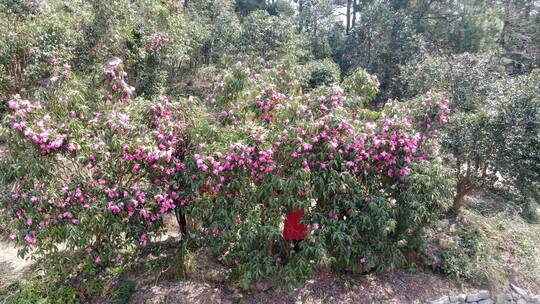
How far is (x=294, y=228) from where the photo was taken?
15.1ft

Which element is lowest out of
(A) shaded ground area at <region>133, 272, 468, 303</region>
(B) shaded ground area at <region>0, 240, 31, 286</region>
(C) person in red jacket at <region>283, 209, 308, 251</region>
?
(A) shaded ground area at <region>133, 272, 468, 303</region>

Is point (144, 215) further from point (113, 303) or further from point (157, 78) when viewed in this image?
point (157, 78)

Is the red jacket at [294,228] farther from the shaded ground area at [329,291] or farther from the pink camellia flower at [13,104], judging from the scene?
the pink camellia flower at [13,104]

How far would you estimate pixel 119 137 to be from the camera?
12.5 feet

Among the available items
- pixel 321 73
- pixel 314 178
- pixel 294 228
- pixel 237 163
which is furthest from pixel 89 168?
pixel 321 73

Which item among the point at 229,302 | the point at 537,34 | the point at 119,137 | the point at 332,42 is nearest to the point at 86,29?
the point at 119,137

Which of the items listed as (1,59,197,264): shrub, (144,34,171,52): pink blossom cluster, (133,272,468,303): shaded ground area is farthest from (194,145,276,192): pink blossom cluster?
(144,34,171,52): pink blossom cluster

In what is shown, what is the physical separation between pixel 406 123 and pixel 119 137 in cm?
299

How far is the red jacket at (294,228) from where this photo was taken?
4.47 metres

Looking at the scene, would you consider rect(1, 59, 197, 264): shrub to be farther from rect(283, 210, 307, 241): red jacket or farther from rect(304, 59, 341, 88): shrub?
rect(304, 59, 341, 88): shrub

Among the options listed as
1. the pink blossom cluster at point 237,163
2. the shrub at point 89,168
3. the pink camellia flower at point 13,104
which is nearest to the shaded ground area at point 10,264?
the shrub at point 89,168

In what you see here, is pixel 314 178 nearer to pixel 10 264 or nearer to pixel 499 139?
pixel 499 139

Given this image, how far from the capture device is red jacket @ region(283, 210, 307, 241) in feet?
14.7

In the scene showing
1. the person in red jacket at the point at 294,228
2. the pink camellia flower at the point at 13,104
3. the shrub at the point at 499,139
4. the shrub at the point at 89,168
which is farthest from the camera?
the shrub at the point at 499,139
